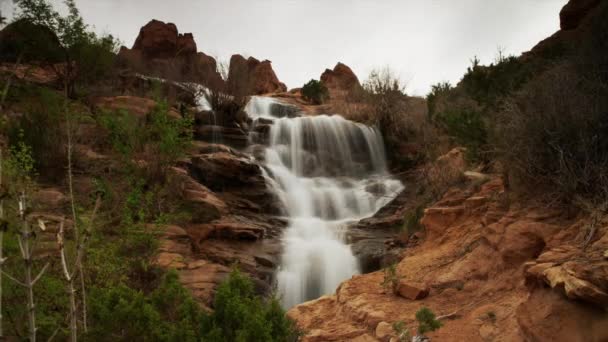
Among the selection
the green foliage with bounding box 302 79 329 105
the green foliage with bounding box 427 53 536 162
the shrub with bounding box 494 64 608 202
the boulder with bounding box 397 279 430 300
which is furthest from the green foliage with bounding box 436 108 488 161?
the green foliage with bounding box 302 79 329 105

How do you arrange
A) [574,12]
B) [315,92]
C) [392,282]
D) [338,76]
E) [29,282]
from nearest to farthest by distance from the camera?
1. [29,282]
2. [392,282]
3. [574,12]
4. [315,92]
5. [338,76]

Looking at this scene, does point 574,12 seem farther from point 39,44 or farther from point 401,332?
point 39,44

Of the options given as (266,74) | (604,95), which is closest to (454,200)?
(604,95)

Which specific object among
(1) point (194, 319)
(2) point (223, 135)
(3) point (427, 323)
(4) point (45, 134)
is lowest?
(3) point (427, 323)

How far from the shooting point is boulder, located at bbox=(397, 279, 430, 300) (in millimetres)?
5223

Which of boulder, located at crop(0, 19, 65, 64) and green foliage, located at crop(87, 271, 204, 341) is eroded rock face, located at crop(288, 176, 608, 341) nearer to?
green foliage, located at crop(87, 271, 204, 341)

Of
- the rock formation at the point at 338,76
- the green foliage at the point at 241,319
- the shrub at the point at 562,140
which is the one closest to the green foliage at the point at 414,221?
the shrub at the point at 562,140

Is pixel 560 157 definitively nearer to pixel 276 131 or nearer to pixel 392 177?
pixel 392 177

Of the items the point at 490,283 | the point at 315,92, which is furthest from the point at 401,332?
the point at 315,92

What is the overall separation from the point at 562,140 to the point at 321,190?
9.48m

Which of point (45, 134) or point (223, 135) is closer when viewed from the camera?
point (45, 134)

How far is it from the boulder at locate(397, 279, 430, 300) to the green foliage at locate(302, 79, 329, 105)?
76.1 ft

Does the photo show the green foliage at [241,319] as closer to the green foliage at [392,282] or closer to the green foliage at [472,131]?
the green foliage at [392,282]

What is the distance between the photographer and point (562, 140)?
4.98m
